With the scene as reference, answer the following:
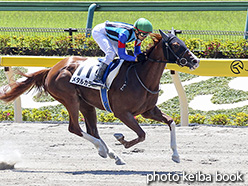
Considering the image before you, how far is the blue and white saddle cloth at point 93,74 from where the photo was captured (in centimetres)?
587

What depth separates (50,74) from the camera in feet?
20.7

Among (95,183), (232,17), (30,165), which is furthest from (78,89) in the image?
(232,17)

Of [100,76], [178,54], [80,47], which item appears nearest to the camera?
[178,54]

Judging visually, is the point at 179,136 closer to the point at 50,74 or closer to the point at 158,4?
the point at 50,74

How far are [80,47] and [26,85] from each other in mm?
3938

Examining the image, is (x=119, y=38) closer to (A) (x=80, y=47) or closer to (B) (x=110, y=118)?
(B) (x=110, y=118)

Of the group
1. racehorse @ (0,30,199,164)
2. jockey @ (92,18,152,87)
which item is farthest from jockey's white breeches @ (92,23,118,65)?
racehorse @ (0,30,199,164)

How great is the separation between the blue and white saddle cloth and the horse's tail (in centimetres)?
59

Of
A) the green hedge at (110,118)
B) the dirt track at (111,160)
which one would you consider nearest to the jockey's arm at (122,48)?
the dirt track at (111,160)

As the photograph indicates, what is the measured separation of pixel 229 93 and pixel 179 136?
1.93m

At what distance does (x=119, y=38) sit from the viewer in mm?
5645

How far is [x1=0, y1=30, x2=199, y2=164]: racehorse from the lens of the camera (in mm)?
5559

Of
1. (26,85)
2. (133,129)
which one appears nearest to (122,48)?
(133,129)

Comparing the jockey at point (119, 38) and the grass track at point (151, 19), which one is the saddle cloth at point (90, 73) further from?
the grass track at point (151, 19)
